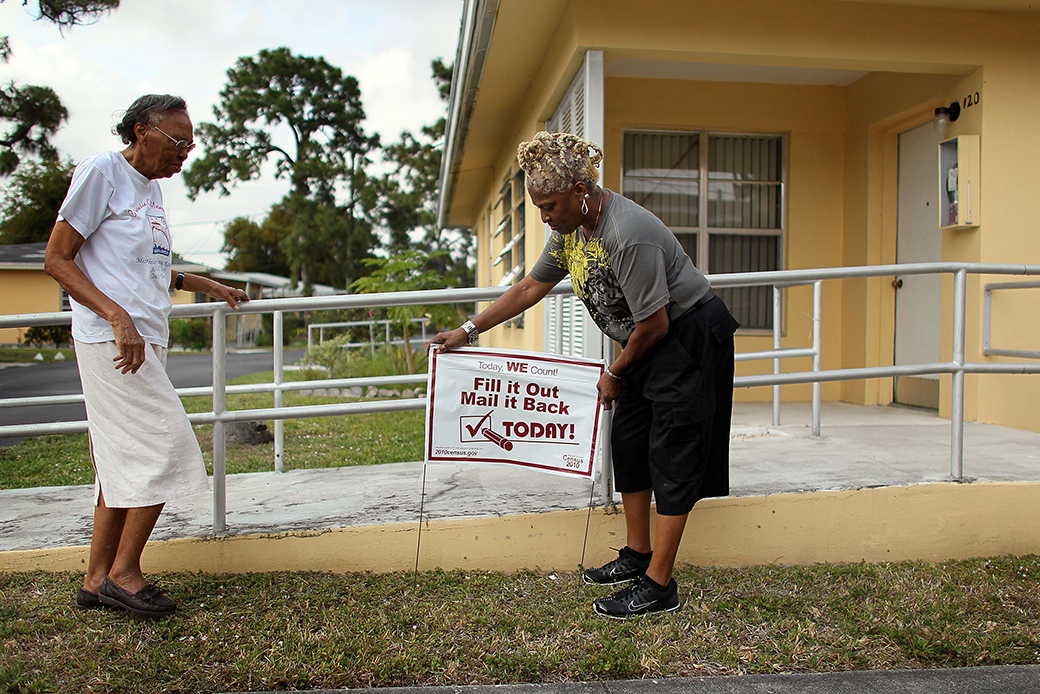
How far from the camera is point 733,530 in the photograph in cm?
343

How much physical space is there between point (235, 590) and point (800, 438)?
11.4ft

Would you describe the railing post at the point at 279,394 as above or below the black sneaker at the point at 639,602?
above

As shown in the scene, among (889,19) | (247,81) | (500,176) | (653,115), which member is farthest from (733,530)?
(247,81)

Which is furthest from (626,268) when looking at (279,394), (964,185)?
(964,185)

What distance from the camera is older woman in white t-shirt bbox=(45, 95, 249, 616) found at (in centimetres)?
258

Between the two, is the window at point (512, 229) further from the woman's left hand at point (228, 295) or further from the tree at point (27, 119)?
the tree at point (27, 119)

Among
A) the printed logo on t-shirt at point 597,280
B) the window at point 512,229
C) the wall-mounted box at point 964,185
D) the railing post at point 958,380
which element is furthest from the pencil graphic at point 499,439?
the window at point 512,229

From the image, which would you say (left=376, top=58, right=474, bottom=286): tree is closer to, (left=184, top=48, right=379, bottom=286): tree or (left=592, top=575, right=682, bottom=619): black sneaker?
(left=184, top=48, right=379, bottom=286): tree

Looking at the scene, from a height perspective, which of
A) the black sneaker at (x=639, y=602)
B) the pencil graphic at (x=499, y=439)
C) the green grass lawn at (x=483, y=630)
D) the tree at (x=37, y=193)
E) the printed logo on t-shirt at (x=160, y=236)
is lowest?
the green grass lawn at (x=483, y=630)

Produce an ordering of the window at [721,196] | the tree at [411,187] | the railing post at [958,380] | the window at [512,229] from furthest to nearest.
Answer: the tree at [411,187]
the window at [512,229]
the window at [721,196]
the railing post at [958,380]

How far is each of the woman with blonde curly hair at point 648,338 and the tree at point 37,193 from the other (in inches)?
754

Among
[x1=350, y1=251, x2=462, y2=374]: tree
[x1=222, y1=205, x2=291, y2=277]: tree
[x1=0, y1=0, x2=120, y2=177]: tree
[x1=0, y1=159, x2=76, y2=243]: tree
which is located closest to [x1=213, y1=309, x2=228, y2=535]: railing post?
[x1=350, y1=251, x2=462, y2=374]: tree

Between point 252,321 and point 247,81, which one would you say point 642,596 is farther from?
point 247,81

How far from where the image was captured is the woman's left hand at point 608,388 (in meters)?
3.01
